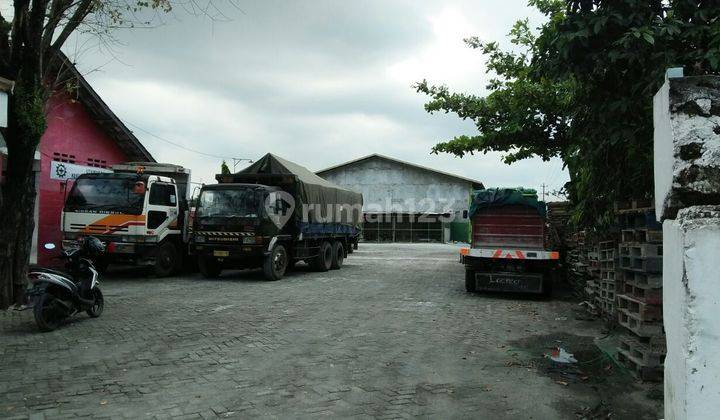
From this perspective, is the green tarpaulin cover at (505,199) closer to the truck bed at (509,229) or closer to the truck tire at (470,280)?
the truck bed at (509,229)

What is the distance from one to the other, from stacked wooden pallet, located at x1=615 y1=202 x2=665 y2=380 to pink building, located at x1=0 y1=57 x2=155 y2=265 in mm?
12814

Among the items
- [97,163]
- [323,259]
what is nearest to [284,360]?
[323,259]

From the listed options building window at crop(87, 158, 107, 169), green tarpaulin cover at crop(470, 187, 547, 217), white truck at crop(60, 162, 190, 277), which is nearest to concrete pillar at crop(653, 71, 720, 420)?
green tarpaulin cover at crop(470, 187, 547, 217)

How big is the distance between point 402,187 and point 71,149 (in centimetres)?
3087

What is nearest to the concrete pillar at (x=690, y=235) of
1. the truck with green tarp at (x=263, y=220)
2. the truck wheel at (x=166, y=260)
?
the truck with green tarp at (x=263, y=220)

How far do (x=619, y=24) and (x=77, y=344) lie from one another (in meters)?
7.29

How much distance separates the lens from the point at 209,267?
14.0 meters

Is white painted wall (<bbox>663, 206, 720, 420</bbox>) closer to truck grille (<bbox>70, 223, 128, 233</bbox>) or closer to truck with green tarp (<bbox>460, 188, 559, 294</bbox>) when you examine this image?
truck with green tarp (<bbox>460, 188, 559, 294</bbox>)

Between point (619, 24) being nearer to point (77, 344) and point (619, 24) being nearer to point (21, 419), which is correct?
point (21, 419)

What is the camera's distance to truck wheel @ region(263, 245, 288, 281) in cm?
1325

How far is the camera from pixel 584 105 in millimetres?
6801

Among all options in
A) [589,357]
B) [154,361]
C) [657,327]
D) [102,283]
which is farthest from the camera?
[102,283]

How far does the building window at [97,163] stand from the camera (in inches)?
646

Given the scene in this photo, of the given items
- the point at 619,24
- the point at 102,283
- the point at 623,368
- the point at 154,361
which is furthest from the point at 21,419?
the point at 102,283
